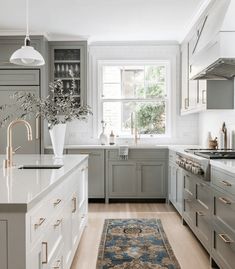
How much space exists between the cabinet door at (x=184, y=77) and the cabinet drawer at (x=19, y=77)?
89.5 inches

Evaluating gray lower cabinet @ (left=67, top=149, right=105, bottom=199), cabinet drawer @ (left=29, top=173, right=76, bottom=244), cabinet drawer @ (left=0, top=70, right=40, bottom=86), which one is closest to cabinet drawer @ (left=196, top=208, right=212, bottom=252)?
cabinet drawer @ (left=29, top=173, right=76, bottom=244)

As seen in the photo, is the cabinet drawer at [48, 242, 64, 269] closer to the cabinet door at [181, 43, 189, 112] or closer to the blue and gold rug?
the blue and gold rug

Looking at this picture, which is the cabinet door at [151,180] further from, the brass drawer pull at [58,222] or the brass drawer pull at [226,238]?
the brass drawer pull at [58,222]

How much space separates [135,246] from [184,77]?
3116 mm

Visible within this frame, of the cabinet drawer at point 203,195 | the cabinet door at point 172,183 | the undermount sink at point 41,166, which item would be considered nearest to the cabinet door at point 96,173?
the cabinet door at point 172,183

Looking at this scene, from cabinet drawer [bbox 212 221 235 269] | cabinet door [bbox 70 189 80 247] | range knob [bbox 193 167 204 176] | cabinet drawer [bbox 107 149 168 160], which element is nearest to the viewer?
cabinet drawer [bbox 212 221 235 269]

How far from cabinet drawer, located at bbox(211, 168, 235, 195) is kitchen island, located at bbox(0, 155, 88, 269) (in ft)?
3.68

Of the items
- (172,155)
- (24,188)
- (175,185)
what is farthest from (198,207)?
(24,188)

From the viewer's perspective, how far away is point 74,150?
19.2 feet

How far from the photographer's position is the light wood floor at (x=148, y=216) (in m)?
3.26

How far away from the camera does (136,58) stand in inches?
253

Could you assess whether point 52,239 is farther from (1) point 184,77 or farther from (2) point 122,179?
(1) point 184,77

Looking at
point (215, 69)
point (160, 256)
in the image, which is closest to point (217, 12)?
point (215, 69)

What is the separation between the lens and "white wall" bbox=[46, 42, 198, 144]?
21.0ft
